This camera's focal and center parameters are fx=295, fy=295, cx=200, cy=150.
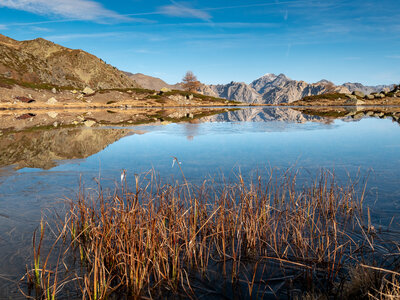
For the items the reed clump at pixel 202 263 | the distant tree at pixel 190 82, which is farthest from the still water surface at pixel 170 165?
the distant tree at pixel 190 82

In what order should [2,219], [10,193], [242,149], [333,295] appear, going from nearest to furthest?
[333,295] → [2,219] → [10,193] → [242,149]

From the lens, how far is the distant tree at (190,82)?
178 metres

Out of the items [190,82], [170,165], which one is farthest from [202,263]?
[190,82]

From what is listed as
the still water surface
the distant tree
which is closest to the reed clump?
the still water surface

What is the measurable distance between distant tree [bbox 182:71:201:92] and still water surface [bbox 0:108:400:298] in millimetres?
157060

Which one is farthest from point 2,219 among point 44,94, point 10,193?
point 44,94

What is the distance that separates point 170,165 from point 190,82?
168751mm

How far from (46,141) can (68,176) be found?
1156cm

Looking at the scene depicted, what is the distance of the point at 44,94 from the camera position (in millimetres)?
105938

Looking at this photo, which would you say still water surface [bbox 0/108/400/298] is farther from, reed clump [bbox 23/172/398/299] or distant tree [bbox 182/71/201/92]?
distant tree [bbox 182/71/201/92]

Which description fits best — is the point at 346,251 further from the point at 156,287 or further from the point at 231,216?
the point at 156,287

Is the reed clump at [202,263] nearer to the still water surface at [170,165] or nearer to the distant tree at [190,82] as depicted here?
the still water surface at [170,165]

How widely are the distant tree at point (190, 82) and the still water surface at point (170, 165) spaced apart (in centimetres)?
15706

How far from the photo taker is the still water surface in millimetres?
8172
